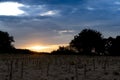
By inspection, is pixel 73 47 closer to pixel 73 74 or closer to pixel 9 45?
pixel 9 45

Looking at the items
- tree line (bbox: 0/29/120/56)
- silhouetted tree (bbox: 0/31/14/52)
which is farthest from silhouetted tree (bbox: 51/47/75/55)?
silhouetted tree (bbox: 0/31/14/52)

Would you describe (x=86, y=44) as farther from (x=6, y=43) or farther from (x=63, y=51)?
(x=6, y=43)

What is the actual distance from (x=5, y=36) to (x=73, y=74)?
9014 centimetres

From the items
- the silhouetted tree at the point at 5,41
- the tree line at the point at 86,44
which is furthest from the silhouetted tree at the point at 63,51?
the silhouetted tree at the point at 5,41

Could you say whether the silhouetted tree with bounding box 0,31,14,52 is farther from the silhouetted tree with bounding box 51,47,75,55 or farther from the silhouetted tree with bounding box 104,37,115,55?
the silhouetted tree with bounding box 104,37,115,55

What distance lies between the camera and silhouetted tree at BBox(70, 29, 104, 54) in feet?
364

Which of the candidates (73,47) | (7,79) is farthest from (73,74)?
(73,47)

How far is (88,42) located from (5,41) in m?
27.9

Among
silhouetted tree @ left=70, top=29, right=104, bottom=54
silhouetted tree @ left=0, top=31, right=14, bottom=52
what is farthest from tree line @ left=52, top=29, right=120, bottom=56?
silhouetted tree @ left=0, top=31, right=14, bottom=52

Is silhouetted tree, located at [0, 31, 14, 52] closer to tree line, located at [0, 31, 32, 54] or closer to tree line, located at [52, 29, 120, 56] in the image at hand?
tree line, located at [0, 31, 32, 54]

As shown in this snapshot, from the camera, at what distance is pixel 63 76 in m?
28.2

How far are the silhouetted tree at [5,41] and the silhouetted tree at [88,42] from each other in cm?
2119

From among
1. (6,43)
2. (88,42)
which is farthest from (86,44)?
(6,43)

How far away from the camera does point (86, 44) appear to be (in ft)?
368
